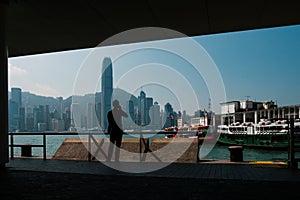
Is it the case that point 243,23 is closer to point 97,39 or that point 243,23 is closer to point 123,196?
point 97,39

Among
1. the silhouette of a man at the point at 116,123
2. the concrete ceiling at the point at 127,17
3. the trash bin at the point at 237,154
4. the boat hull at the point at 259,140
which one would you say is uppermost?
the concrete ceiling at the point at 127,17

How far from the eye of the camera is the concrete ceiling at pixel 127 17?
6.11 m

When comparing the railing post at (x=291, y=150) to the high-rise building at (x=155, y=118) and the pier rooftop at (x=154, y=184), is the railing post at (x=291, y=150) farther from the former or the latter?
the high-rise building at (x=155, y=118)

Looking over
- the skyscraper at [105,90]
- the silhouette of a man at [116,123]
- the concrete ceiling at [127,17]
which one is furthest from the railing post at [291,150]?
the skyscraper at [105,90]

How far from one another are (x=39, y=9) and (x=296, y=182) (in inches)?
255

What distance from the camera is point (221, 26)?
24.7ft

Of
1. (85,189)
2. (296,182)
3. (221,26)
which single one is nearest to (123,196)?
(85,189)

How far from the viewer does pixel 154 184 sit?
201 inches

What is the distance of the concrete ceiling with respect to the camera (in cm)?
611

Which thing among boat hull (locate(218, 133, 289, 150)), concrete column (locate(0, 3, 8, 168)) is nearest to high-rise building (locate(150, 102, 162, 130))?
concrete column (locate(0, 3, 8, 168))

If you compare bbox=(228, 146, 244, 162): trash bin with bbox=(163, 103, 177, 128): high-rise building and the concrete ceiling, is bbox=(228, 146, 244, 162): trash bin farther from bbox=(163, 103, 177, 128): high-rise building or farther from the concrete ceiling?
the concrete ceiling

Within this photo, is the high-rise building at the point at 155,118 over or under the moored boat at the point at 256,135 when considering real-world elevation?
over

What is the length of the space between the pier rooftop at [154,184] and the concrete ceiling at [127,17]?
3.75 meters

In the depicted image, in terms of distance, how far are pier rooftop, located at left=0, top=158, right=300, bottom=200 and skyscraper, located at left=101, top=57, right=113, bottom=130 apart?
2339mm
